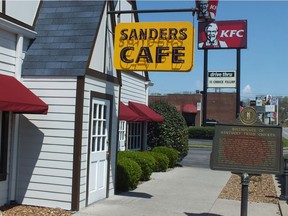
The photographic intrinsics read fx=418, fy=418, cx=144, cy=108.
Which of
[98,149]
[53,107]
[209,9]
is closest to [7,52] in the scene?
[53,107]

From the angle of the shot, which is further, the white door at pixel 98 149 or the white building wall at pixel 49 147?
the white door at pixel 98 149

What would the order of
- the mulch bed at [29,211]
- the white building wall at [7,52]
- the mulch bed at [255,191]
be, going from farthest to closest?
the mulch bed at [255,191] < the white building wall at [7,52] < the mulch bed at [29,211]

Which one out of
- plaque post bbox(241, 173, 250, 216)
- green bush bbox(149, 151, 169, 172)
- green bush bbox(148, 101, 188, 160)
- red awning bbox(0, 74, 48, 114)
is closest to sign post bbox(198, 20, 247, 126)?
green bush bbox(148, 101, 188, 160)

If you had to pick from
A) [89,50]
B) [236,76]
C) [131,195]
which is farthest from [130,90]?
[236,76]

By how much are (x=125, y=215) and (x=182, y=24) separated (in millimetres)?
4062

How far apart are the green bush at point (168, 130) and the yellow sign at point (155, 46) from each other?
8.85 meters

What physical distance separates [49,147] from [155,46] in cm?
302

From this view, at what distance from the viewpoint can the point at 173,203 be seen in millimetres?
9820

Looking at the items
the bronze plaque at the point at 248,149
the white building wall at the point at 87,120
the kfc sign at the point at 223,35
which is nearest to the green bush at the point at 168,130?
the white building wall at the point at 87,120

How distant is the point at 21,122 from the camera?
28.5 ft

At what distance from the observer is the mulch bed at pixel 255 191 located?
36.1ft

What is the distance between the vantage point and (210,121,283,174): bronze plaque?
7.54m

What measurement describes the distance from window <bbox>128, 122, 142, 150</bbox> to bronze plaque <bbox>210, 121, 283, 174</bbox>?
→ 847 centimetres

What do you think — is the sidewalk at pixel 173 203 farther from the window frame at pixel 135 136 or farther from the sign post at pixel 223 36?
the sign post at pixel 223 36
